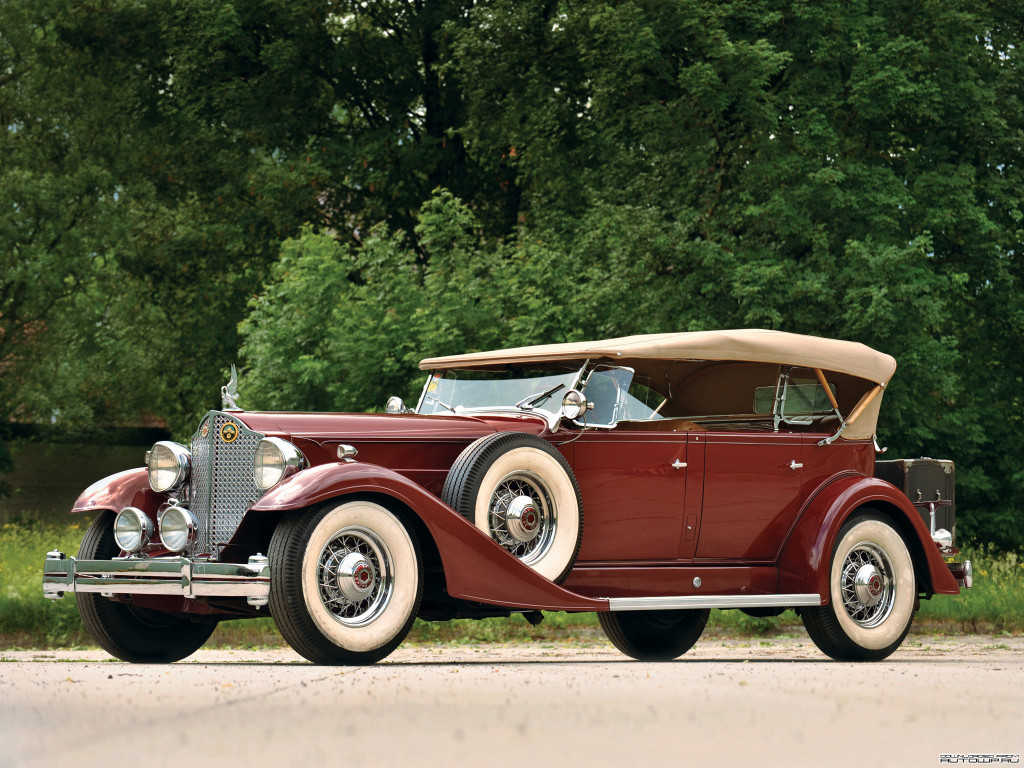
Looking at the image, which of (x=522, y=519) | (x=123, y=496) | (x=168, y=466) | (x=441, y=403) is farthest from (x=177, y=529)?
(x=441, y=403)

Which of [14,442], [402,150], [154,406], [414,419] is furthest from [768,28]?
[14,442]

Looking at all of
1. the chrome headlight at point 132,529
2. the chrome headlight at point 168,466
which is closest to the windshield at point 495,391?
the chrome headlight at point 168,466

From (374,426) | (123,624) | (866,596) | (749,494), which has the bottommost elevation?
(123,624)

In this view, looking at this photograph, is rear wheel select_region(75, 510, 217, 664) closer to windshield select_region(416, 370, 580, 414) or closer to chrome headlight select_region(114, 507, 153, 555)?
chrome headlight select_region(114, 507, 153, 555)

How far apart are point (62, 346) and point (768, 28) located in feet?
54.3

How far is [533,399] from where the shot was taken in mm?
9070

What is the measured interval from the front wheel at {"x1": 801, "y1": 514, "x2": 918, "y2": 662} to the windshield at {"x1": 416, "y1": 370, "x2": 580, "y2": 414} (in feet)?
7.89

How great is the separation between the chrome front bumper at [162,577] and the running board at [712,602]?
2.34 metres

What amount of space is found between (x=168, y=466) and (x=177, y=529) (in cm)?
55

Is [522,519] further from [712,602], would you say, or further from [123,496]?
[123,496]

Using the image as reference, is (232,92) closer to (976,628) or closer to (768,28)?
(768,28)

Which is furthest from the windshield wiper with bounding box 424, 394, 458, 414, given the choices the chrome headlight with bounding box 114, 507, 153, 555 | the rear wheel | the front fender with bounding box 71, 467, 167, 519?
the chrome headlight with bounding box 114, 507, 153, 555

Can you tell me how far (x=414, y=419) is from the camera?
27.8ft

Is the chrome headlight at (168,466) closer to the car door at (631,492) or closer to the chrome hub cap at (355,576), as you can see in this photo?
the chrome hub cap at (355,576)
